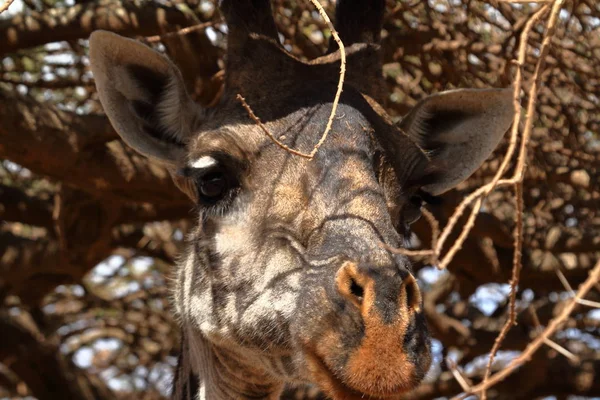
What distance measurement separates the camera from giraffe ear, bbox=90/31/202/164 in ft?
16.6

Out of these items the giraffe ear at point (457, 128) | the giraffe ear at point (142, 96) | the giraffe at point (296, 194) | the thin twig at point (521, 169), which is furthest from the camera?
the giraffe ear at point (457, 128)

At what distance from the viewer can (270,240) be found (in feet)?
14.6

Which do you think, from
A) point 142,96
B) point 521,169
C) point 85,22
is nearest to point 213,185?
point 142,96

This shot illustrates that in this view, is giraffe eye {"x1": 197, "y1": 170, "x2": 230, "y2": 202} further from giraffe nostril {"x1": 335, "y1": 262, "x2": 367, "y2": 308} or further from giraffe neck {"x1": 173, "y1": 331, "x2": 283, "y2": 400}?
giraffe nostril {"x1": 335, "y1": 262, "x2": 367, "y2": 308}

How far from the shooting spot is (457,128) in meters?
5.54

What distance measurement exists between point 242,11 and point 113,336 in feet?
21.3

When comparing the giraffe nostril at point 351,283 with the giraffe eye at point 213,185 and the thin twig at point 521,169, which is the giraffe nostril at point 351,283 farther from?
the giraffe eye at point 213,185

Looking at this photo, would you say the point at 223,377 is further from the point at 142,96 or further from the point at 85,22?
the point at 85,22

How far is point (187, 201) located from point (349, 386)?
4.31 meters

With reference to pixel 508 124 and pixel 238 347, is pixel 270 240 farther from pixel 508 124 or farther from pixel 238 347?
pixel 508 124

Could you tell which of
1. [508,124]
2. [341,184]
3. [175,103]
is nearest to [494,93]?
[508,124]

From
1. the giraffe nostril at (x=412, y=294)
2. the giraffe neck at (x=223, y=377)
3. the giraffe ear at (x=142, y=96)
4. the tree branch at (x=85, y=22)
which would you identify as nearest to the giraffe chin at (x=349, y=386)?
the giraffe nostril at (x=412, y=294)

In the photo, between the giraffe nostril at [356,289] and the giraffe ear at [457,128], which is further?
the giraffe ear at [457,128]

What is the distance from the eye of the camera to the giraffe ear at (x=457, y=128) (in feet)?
17.6
